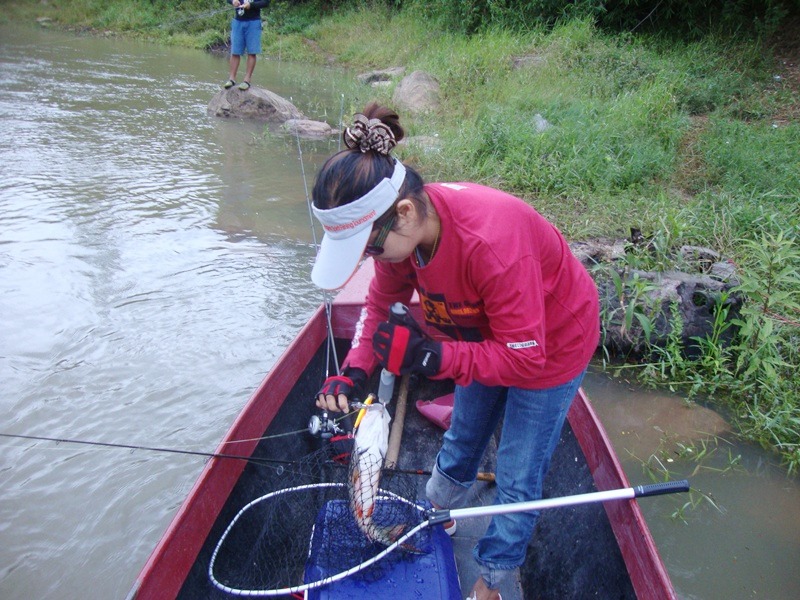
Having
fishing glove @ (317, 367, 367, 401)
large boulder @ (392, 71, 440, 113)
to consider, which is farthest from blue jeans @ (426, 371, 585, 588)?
large boulder @ (392, 71, 440, 113)

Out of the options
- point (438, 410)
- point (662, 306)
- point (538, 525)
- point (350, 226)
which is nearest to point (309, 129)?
point (662, 306)

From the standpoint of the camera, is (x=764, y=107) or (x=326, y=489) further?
(x=764, y=107)

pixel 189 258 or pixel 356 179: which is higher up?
pixel 356 179

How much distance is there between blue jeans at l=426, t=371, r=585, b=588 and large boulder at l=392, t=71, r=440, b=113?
7.92 m

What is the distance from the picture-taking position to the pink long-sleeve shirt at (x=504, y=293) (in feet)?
5.11

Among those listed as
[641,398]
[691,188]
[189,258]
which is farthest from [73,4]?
[641,398]

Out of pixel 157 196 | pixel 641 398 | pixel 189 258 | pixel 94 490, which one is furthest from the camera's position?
pixel 157 196

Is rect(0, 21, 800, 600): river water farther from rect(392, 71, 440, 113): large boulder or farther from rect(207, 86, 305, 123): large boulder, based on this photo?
rect(392, 71, 440, 113): large boulder

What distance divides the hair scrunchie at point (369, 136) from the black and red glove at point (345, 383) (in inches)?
31.6

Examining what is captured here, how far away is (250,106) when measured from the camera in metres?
10.0

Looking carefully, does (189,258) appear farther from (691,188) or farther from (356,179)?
(691,188)

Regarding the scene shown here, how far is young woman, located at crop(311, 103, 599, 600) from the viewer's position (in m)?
1.57

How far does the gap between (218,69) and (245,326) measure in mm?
13008

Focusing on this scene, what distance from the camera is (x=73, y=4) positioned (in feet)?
74.5
